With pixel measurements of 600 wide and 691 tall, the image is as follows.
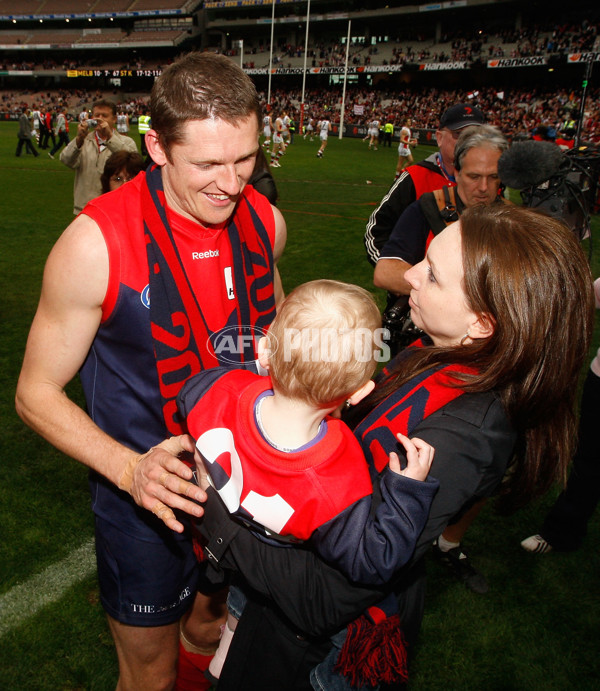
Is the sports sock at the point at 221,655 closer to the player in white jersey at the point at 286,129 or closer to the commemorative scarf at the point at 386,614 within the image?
the commemorative scarf at the point at 386,614

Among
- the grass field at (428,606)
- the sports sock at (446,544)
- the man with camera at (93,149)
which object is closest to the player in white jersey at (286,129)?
the man with camera at (93,149)

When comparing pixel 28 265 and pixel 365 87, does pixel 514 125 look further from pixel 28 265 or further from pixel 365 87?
pixel 28 265

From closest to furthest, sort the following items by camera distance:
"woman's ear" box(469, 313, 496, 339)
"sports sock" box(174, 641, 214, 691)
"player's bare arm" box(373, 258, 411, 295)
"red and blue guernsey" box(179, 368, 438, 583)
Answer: "red and blue guernsey" box(179, 368, 438, 583) → "woman's ear" box(469, 313, 496, 339) → "sports sock" box(174, 641, 214, 691) → "player's bare arm" box(373, 258, 411, 295)

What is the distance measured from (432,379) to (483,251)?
1.22ft

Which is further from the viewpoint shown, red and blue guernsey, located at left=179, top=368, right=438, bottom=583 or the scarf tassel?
the scarf tassel

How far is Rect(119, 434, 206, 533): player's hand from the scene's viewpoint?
1.43 metres

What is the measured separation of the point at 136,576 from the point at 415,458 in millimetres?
1281

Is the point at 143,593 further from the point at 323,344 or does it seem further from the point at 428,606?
the point at 428,606

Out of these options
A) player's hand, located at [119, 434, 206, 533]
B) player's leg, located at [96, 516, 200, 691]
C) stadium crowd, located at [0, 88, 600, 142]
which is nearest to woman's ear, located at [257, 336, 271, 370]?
player's hand, located at [119, 434, 206, 533]

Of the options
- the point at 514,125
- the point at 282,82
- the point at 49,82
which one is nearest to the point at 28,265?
the point at 514,125

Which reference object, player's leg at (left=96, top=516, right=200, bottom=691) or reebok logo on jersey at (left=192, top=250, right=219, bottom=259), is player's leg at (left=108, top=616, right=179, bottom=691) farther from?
reebok logo on jersey at (left=192, top=250, right=219, bottom=259)

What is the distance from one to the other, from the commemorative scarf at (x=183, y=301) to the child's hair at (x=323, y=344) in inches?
23.5

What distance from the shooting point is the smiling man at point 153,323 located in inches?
66.2

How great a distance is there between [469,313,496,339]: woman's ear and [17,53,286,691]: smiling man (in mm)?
893
